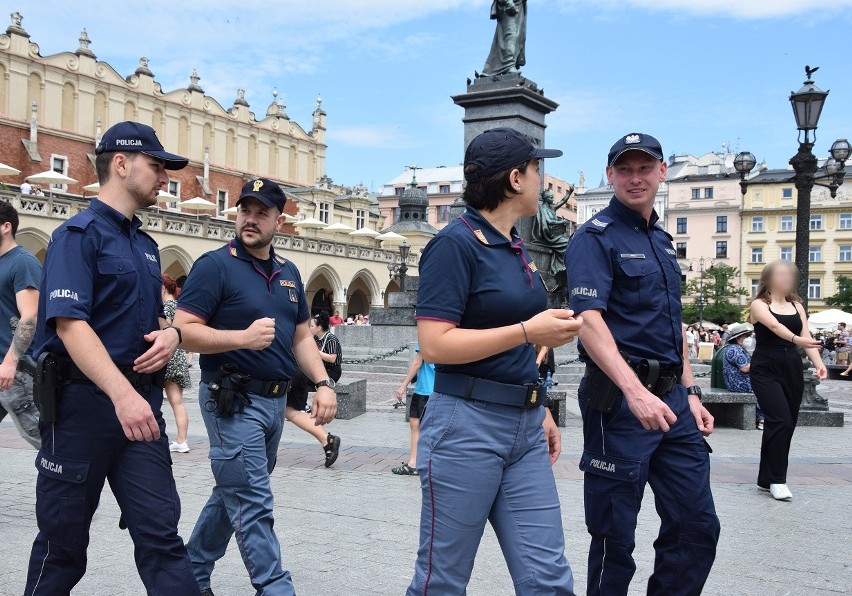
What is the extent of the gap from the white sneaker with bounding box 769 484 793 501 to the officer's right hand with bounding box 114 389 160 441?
520 cm

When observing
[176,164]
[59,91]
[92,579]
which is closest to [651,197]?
[176,164]

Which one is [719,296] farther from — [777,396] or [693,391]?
[693,391]

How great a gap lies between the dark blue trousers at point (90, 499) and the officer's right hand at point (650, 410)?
66.1 inches

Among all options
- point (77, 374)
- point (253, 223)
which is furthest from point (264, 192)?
point (77, 374)

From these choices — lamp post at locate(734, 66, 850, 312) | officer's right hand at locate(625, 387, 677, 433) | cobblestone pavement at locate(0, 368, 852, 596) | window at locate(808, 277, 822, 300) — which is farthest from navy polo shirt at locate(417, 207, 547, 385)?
window at locate(808, 277, 822, 300)

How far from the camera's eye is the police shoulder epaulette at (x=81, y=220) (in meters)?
3.12

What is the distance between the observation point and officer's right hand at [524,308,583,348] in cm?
270

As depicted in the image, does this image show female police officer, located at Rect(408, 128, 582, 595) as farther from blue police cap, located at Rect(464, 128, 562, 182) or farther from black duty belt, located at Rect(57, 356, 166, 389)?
black duty belt, located at Rect(57, 356, 166, 389)

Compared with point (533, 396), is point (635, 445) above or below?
below

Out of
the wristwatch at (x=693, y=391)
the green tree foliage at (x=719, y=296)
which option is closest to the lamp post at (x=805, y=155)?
the wristwatch at (x=693, y=391)

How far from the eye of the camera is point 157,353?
3176mm

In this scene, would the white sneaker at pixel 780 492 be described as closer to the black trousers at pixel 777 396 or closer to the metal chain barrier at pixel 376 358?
the black trousers at pixel 777 396

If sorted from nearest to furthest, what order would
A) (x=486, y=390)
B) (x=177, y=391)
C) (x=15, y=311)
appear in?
(x=486, y=390), (x=15, y=311), (x=177, y=391)

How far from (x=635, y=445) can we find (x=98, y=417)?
1.97 metres
